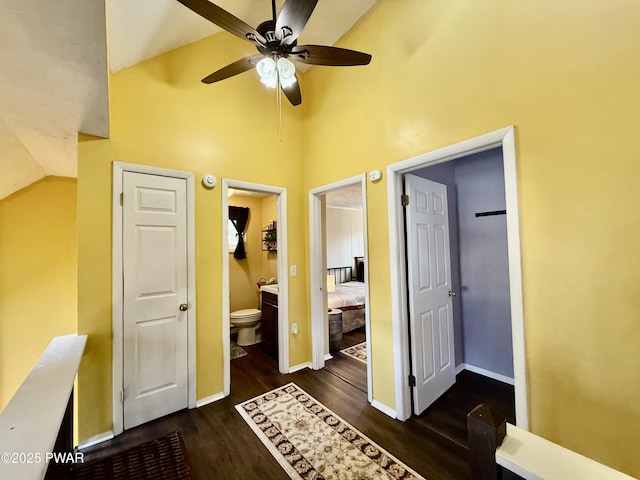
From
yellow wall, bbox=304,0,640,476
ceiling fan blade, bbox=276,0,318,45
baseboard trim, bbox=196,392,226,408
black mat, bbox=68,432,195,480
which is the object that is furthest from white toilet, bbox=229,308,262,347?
ceiling fan blade, bbox=276,0,318,45

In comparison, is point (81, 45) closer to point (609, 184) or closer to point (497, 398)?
point (609, 184)

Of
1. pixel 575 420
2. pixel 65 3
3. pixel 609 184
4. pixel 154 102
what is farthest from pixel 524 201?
pixel 154 102

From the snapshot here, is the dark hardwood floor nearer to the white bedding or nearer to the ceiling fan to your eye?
the white bedding

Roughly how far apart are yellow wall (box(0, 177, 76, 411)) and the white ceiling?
237 millimetres

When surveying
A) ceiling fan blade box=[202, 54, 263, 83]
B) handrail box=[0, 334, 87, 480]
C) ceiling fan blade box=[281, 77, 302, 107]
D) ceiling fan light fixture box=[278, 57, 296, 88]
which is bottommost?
handrail box=[0, 334, 87, 480]

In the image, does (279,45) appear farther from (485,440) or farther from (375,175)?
(485,440)

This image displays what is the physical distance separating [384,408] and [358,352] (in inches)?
46.7

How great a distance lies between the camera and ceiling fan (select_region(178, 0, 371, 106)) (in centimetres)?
128

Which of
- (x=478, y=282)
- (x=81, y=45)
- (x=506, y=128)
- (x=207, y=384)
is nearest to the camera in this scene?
(x=81, y=45)

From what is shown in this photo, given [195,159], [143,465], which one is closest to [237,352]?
[143,465]

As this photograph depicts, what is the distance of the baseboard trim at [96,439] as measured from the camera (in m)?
1.77

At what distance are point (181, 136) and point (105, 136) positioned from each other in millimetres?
531

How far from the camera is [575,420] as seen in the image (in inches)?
49.5

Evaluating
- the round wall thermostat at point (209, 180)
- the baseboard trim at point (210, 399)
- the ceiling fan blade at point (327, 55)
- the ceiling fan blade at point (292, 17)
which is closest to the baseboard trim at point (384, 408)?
the baseboard trim at point (210, 399)
